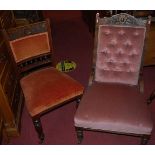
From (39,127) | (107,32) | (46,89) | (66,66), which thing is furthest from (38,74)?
(66,66)

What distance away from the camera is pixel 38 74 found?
2576mm

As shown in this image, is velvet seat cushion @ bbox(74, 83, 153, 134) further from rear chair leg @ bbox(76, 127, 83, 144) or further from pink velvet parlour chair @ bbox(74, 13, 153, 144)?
rear chair leg @ bbox(76, 127, 83, 144)

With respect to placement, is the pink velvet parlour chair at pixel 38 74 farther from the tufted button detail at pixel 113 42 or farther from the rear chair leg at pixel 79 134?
the tufted button detail at pixel 113 42

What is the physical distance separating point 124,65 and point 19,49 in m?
1.18

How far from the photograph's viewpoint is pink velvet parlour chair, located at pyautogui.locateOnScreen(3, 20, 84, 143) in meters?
2.25

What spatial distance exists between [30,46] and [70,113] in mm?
1026

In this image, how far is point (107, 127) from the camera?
2.07 m

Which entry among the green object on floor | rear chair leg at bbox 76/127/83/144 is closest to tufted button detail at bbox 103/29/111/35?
rear chair leg at bbox 76/127/83/144

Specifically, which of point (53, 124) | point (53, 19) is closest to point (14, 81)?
point (53, 124)

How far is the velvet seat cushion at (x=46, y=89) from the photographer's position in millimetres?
2217

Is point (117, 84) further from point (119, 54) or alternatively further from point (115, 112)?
point (115, 112)

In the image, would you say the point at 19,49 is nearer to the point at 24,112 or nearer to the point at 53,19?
the point at 24,112

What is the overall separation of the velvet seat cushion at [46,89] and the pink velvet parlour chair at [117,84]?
190mm
